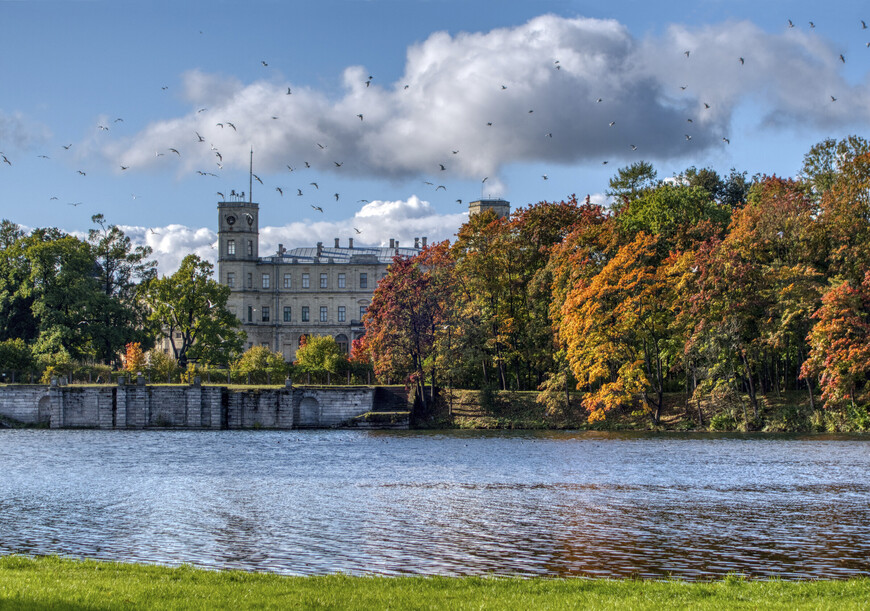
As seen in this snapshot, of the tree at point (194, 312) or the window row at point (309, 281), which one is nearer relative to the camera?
the tree at point (194, 312)

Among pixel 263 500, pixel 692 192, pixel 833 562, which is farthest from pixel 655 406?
pixel 833 562

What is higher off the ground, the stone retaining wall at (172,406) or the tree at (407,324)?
the tree at (407,324)

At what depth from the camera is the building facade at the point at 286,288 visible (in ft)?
370

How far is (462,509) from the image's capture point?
74.1 ft

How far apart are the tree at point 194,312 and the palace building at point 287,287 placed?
31430mm

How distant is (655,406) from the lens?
5747cm

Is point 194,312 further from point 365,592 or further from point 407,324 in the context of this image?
point 365,592

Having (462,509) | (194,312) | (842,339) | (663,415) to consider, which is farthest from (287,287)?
(462,509)

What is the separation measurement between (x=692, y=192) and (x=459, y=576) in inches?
2070

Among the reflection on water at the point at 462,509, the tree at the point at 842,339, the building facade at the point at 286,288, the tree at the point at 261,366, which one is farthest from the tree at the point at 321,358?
the tree at the point at 842,339

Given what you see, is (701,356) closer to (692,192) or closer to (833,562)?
(692,192)

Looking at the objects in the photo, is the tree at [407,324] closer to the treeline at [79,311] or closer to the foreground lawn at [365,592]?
the treeline at [79,311]

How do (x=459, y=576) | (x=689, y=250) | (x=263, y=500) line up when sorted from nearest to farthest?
(x=459, y=576)
(x=263, y=500)
(x=689, y=250)

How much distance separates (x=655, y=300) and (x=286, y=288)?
66.8 m
